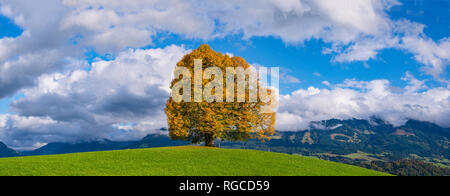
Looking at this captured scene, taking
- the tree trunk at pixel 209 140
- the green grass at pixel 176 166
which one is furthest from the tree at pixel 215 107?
the green grass at pixel 176 166

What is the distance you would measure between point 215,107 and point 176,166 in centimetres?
1542

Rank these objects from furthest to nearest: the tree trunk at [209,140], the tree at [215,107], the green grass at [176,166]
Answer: the tree trunk at [209,140] < the tree at [215,107] < the green grass at [176,166]

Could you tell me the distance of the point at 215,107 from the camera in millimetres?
40750

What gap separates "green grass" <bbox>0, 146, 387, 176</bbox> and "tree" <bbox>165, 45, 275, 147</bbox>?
8604 mm

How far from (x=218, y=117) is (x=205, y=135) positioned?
4.51 metres

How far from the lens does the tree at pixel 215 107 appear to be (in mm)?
40750

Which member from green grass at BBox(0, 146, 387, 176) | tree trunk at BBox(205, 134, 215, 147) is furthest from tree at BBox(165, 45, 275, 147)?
green grass at BBox(0, 146, 387, 176)

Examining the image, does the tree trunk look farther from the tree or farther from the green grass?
the green grass

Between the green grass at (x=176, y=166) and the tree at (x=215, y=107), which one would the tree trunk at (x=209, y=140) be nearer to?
the tree at (x=215, y=107)

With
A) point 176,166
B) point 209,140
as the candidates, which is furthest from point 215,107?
point 176,166

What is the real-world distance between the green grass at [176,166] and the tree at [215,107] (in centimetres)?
860

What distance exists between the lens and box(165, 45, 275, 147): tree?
40.8 m
